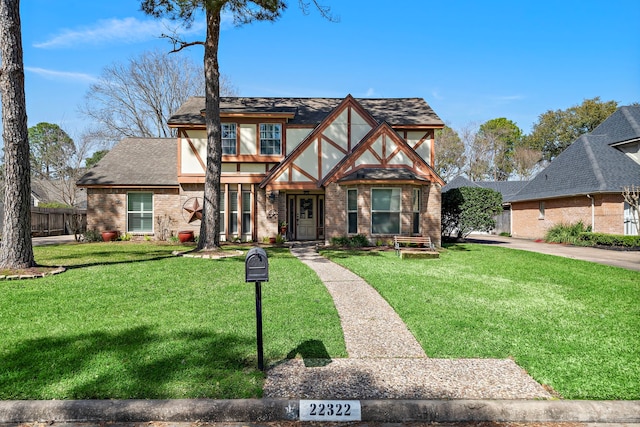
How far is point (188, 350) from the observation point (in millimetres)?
4664

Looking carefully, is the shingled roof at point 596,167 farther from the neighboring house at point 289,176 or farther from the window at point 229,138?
the window at point 229,138

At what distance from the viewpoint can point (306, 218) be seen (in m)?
19.9

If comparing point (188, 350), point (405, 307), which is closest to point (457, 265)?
point (405, 307)

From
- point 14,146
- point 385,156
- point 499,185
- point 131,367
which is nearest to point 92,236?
point 14,146

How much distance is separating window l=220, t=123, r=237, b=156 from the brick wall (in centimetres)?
1938

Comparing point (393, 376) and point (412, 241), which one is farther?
point (412, 241)

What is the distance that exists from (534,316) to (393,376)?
3.59 metres

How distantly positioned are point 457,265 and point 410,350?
7.67m

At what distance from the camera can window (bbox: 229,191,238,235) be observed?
1898cm

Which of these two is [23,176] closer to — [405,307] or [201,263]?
[201,263]

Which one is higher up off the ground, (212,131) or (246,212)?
(212,131)

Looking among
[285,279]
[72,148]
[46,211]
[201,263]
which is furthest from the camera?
[72,148]

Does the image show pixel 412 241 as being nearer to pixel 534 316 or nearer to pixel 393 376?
pixel 534 316

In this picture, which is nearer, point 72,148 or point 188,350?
point 188,350
